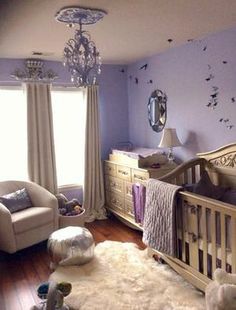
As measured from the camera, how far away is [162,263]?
3.35m

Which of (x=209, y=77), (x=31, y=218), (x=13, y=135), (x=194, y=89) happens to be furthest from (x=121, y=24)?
(x=13, y=135)

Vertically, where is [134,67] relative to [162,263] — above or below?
above

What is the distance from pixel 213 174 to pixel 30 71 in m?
2.68

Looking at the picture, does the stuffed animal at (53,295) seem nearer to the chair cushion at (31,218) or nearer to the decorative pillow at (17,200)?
the chair cushion at (31,218)

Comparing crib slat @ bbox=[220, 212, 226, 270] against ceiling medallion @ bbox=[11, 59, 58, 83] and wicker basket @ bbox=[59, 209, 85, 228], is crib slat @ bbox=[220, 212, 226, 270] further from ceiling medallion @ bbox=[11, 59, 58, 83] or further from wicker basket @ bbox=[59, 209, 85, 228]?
ceiling medallion @ bbox=[11, 59, 58, 83]

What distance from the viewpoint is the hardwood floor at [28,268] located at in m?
2.82

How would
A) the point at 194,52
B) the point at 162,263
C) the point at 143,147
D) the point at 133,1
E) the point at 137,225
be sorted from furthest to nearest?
the point at 143,147 < the point at 137,225 < the point at 194,52 < the point at 162,263 < the point at 133,1

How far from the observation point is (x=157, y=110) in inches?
176

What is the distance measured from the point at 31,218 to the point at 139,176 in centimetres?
137

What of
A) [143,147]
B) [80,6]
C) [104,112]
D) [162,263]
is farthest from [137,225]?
[80,6]

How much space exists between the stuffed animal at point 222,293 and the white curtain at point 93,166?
9.26ft

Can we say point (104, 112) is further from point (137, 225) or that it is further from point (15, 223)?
point (15, 223)

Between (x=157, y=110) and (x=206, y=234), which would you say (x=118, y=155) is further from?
(x=206, y=234)

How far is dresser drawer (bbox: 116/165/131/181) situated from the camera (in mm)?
4336
